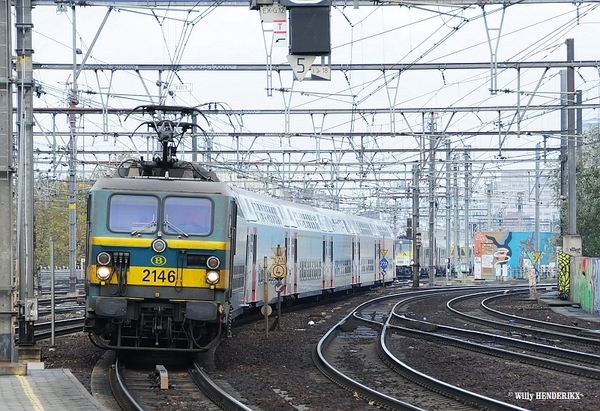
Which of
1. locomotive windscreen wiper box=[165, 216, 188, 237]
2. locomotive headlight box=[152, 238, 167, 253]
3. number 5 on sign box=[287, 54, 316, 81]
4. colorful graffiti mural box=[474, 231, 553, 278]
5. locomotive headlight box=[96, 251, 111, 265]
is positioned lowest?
colorful graffiti mural box=[474, 231, 553, 278]

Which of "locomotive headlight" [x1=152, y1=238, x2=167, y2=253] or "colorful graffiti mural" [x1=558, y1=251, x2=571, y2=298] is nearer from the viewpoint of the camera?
"locomotive headlight" [x1=152, y1=238, x2=167, y2=253]

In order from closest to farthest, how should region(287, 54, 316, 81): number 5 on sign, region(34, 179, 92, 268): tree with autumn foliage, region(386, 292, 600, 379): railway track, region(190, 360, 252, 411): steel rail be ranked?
region(190, 360, 252, 411): steel rail → region(287, 54, 316, 81): number 5 on sign → region(386, 292, 600, 379): railway track → region(34, 179, 92, 268): tree with autumn foliage

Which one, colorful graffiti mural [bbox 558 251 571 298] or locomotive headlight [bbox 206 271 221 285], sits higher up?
locomotive headlight [bbox 206 271 221 285]

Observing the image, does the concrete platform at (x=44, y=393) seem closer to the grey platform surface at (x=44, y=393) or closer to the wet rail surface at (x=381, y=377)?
the grey platform surface at (x=44, y=393)

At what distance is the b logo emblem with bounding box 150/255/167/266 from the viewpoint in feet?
48.9

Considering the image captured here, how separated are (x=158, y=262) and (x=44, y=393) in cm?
364

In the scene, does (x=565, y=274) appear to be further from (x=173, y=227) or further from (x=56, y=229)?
(x=56, y=229)

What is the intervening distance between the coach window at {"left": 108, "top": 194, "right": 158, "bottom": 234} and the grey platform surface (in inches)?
96.2

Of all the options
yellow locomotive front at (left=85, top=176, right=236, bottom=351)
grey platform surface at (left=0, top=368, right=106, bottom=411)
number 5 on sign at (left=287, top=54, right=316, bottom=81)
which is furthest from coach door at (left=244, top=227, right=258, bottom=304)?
grey platform surface at (left=0, top=368, right=106, bottom=411)

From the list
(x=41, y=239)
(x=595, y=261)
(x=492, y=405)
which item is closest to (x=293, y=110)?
(x=595, y=261)

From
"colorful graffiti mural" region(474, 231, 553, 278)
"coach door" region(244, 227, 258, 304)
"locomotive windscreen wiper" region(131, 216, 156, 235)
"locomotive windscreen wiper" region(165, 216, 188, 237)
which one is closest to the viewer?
"locomotive windscreen wiper" region(131, 216, 156, 235)

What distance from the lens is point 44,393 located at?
11625 millimetres

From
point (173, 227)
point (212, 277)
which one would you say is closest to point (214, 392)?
point (212, 277)

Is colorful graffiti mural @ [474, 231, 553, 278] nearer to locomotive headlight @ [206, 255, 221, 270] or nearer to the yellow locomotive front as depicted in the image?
the yellow locomotive front
